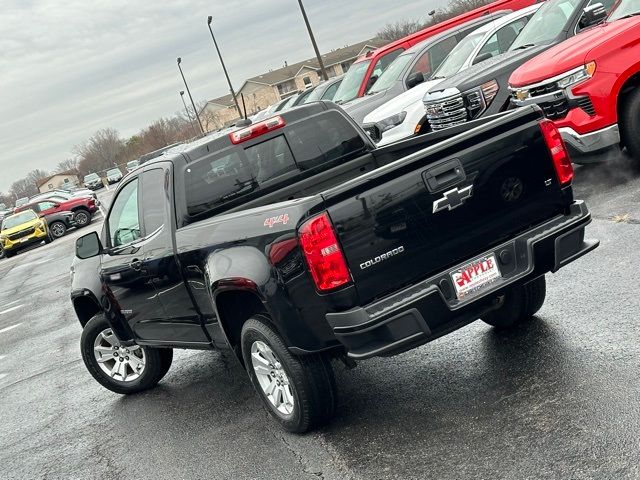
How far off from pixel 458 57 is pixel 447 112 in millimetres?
2992

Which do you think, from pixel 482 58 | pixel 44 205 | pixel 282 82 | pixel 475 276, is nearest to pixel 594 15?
pixel 482 58

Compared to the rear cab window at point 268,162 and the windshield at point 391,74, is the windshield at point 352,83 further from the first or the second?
the rear cab window at point 268,162

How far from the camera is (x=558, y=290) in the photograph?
641 cm

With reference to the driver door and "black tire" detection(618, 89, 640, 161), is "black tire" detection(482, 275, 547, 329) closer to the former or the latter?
the driver door

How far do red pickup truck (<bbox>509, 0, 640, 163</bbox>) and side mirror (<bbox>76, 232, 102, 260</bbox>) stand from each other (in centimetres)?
503

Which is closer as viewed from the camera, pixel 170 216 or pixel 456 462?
pixel 456 462

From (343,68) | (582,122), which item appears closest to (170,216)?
(582,122)

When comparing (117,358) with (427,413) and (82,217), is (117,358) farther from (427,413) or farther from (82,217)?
(82,217)

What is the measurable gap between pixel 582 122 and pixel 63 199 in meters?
31.2

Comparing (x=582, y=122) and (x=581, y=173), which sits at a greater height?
(x=582, y=122)

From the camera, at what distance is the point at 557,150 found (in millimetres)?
4855

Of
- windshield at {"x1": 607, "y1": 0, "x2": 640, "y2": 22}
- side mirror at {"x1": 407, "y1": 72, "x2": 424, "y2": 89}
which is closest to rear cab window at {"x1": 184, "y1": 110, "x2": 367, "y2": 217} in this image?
windshield at {"x1": 607, "y1": 0, "x2": 640, "y2": 22}

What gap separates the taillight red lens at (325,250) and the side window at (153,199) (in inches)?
71.7

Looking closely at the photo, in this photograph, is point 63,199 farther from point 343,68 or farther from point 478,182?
point 343,68
